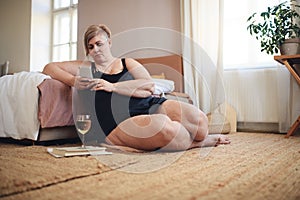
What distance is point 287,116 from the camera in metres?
2.23

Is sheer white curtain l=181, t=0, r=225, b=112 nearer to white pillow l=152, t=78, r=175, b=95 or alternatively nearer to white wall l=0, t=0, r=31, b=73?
white pillow l=152, t=78, r=175, b=95

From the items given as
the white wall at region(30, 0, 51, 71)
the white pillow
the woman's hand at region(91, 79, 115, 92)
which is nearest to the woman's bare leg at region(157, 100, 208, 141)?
the woman's hand at region(91, 79, 115, 92)

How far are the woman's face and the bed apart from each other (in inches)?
12.0

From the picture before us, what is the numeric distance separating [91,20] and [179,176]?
3.04 metres

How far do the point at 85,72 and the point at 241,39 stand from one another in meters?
1.56

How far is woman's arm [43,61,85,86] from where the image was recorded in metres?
1.58

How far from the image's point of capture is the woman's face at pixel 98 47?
1.44 metres

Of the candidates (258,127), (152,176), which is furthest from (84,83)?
(258,127)

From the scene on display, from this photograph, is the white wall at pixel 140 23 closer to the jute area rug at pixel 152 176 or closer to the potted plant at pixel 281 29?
the potted plant at pixel 281 29

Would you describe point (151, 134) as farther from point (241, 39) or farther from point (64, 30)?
point (64, 30)

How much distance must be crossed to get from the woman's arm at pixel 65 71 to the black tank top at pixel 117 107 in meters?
0.28

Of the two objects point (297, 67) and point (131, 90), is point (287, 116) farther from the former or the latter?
point (131, 90)

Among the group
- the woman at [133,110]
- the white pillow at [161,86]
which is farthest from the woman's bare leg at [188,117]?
the white pillow at [161,86]

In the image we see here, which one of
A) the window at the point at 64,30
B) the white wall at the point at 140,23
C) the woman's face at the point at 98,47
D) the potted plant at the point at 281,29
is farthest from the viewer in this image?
the window at the point at 64,30
